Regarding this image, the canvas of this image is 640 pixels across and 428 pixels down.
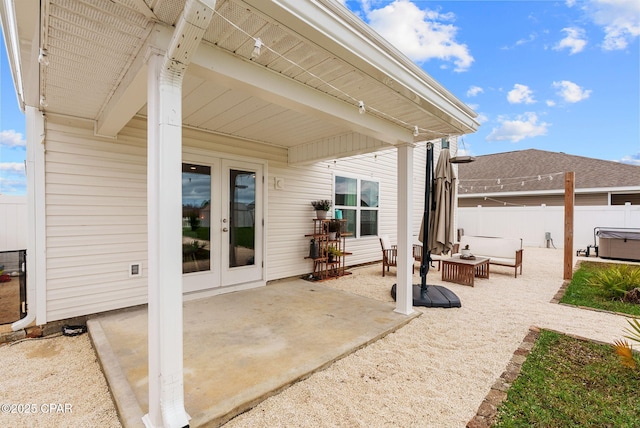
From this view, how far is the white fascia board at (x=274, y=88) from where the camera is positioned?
A: 75.8 inches

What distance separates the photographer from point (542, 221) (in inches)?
453

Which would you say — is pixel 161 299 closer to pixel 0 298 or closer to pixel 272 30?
pixel 272 30

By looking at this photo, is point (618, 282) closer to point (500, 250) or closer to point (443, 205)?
point (500, 250)

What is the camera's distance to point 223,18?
1.61 m

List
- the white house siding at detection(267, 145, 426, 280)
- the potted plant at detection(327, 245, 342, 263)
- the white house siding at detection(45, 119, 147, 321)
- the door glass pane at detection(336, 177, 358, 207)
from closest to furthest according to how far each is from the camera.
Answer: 1. the white house siding at detection(45, 119, 147, 321)
2. the white house siding at detection(267, 145, 426, 280)
3. the potted plant at detection(327, 245, 342, 263)
4. the door glass pane at detection(336, 177, 358, 207)

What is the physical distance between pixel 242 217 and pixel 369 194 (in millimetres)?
3792

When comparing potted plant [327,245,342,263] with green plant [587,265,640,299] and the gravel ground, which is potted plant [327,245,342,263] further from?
green plant [587,265,640,299]

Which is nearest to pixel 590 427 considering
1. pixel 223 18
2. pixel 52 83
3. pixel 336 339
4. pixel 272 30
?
pixel 336 339

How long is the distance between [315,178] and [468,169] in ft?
50.2

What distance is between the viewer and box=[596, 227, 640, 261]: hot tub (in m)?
7.99

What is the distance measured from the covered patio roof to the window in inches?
125

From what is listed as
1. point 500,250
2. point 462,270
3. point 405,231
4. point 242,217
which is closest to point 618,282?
point 500,250

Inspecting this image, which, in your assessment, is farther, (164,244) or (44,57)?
(44,57)

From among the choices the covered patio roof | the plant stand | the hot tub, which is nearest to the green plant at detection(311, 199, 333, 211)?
the plant stand
